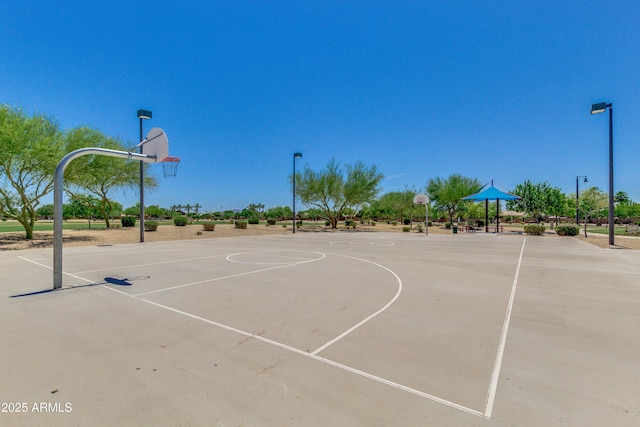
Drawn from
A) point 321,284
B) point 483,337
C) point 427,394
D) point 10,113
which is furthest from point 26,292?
point 10,113

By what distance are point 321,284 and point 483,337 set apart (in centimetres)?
388

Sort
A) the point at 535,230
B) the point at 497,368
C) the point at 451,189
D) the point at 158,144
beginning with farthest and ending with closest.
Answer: the point at 451,189 < the point at 535,230 < the point at 158,144 < the point at 497,368

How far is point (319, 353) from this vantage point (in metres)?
3.57

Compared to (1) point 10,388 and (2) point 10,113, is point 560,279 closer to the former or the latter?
(1) point 10,388

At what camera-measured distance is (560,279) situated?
7.88m

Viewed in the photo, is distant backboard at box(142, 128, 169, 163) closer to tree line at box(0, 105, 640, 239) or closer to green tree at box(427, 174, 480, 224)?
tree line at box(0, 105, 640, 239)

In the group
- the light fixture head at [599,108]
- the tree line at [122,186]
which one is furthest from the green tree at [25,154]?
the light fixture head at [599,108]

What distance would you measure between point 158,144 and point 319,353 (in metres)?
8.56

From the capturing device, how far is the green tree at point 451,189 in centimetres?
3741

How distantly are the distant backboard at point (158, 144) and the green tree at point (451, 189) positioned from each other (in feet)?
113

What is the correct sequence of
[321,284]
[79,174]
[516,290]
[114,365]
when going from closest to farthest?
[114,365] < [516,290] < [321,284] < [79,174]

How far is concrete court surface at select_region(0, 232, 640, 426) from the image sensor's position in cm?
251

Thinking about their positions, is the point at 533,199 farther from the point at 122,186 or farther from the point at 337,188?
the point at 122,186

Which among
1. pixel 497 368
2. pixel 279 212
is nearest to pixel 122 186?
pixel 497 368
